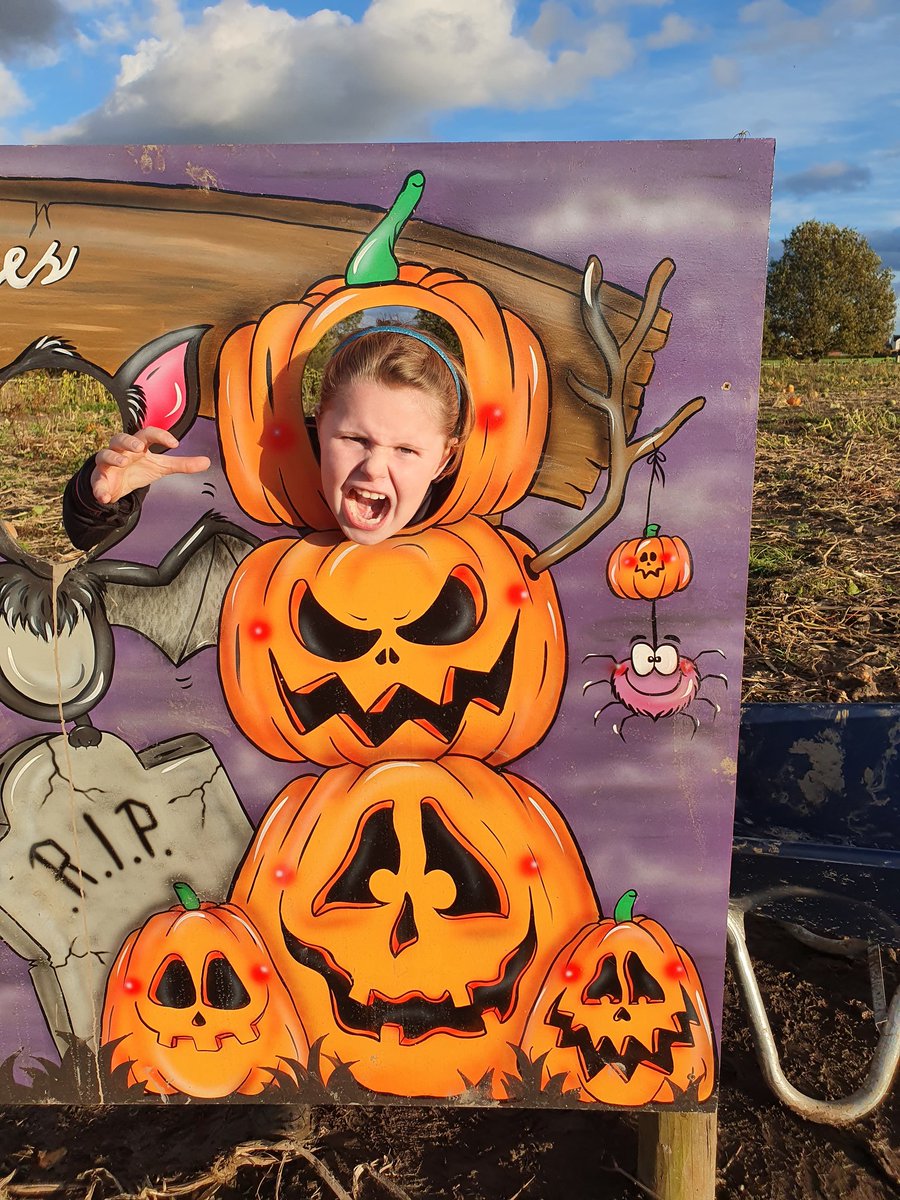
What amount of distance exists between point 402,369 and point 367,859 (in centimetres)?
94

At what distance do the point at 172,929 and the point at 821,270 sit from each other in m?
30.4

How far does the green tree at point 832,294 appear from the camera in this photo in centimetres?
2734

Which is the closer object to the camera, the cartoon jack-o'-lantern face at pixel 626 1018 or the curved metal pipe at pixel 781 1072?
the cartoon jack-o'-lantern face at pixel 626 1018

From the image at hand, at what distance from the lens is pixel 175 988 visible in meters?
1.87

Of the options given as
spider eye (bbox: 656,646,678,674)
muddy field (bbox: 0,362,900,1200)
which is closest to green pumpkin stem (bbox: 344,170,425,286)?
spider eye (bbox: 656,646,678,674)

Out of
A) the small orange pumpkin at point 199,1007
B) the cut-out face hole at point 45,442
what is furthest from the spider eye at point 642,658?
the cut-out face hole at point 45,442

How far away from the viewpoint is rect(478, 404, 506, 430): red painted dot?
162cm

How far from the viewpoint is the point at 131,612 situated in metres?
1.74

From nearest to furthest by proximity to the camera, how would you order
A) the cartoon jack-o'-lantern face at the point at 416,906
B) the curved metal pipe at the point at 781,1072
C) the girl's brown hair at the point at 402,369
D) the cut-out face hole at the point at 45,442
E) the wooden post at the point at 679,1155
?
the girl's brown hair at the point at 402,369 → the cartoon jack-o'-lantern face at the point at 416,906 → the wooden post at the point at 679,1155 → the curved metal pipe at the point at 781,1072 → the cut-out face hole at the point at 45,442

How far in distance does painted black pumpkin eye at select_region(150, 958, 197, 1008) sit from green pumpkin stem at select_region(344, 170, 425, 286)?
137cm

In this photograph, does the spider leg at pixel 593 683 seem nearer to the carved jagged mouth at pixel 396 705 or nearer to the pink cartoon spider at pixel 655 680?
the pink cartoon spider at pixel 655 680

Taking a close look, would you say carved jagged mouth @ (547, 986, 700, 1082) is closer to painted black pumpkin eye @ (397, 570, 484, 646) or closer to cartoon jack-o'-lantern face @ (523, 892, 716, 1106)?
cartoon jack-o'-lantern face @ (523, 892, 716, 1106)

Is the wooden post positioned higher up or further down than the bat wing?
further down

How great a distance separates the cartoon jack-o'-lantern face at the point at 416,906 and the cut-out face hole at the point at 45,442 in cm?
199
